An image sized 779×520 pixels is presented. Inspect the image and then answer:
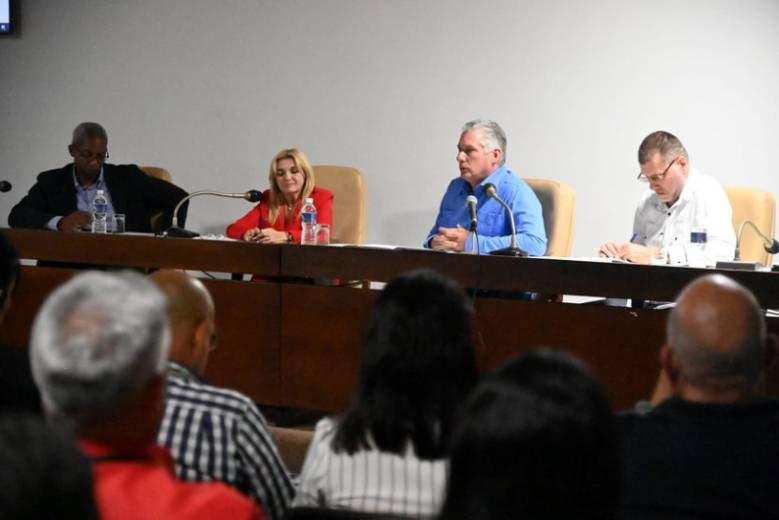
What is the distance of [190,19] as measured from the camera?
6.21 meters

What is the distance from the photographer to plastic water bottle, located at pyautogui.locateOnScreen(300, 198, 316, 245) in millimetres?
4297

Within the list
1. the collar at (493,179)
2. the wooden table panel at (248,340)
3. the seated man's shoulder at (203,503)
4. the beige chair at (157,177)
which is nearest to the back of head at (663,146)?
the collar at (493,179)

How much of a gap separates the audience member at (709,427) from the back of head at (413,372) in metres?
0.28

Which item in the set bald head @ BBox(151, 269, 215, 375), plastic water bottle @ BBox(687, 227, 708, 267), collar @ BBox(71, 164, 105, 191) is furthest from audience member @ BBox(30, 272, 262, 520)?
collar @ BBox(71, 164, 105, 191)

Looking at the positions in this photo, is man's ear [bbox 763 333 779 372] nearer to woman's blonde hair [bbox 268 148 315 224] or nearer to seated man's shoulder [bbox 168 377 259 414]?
seated man's shoulder [bbox 168 377 259 414]

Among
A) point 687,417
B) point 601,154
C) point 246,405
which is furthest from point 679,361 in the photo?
point 601,154

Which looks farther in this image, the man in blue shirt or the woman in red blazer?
the woman in red blazer

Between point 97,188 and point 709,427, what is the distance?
A: 4.07m

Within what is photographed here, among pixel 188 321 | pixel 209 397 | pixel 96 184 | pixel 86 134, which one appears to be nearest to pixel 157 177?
pixel 96 184

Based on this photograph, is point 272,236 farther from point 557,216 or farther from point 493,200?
point 557,216

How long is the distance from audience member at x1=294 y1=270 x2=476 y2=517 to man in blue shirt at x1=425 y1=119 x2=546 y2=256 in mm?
2567

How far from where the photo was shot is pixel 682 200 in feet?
14.0

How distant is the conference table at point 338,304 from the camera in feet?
10.9

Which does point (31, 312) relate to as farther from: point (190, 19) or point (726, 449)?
point (726, 449)
